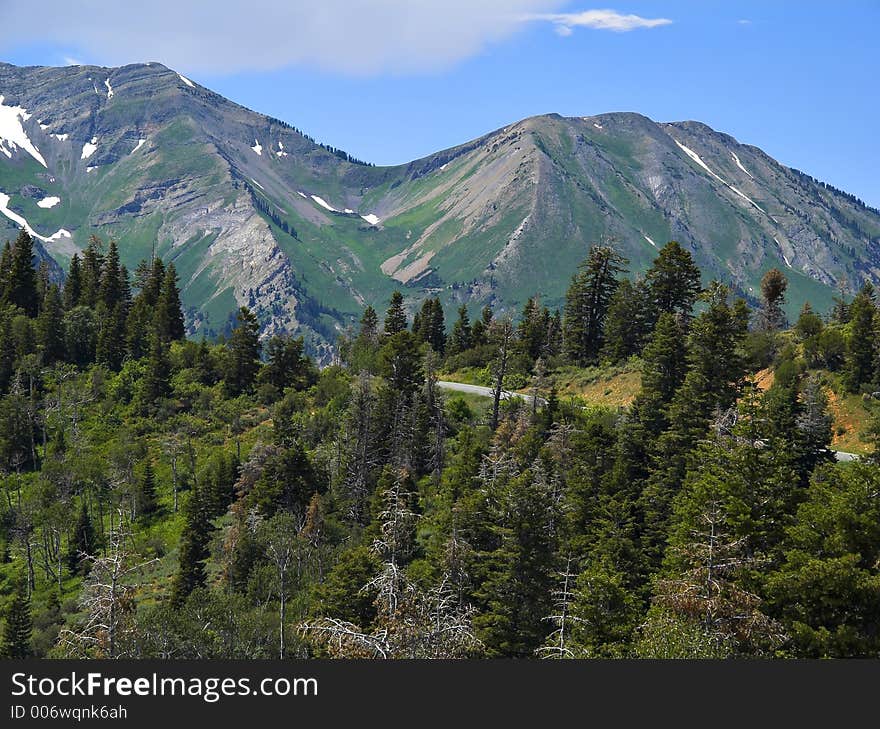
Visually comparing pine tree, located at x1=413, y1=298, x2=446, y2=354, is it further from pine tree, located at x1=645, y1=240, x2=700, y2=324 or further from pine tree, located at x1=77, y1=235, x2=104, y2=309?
pine tree, located at x1=77, y1=235, x2=104, y2=309

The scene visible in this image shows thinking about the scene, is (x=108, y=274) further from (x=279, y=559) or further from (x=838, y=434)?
(x=838, y=434)

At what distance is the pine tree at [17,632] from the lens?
180 ft

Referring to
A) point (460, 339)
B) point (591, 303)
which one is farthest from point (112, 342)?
point (591, 303)

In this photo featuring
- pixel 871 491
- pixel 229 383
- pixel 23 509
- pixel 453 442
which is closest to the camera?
pixel 871 491

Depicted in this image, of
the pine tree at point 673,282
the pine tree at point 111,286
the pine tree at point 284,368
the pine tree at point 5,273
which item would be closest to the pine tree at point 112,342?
the pine tree at point 111,286

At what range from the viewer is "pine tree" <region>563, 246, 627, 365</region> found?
81.8 m

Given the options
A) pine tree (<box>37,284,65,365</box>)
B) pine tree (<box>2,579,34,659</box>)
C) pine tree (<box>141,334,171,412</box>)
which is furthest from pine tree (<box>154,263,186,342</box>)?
pine tree (<box>2,579,34,659</box>)

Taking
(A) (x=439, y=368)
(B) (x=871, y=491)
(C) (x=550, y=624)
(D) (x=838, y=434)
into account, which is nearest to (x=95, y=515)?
(A) (x=439, y=368)

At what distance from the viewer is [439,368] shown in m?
96.9

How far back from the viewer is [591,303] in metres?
82.6

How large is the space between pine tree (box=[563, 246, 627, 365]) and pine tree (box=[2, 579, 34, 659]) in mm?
53255

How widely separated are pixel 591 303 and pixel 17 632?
5732 cm

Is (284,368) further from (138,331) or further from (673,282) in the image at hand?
(673,282)

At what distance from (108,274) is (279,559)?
79091 mm
